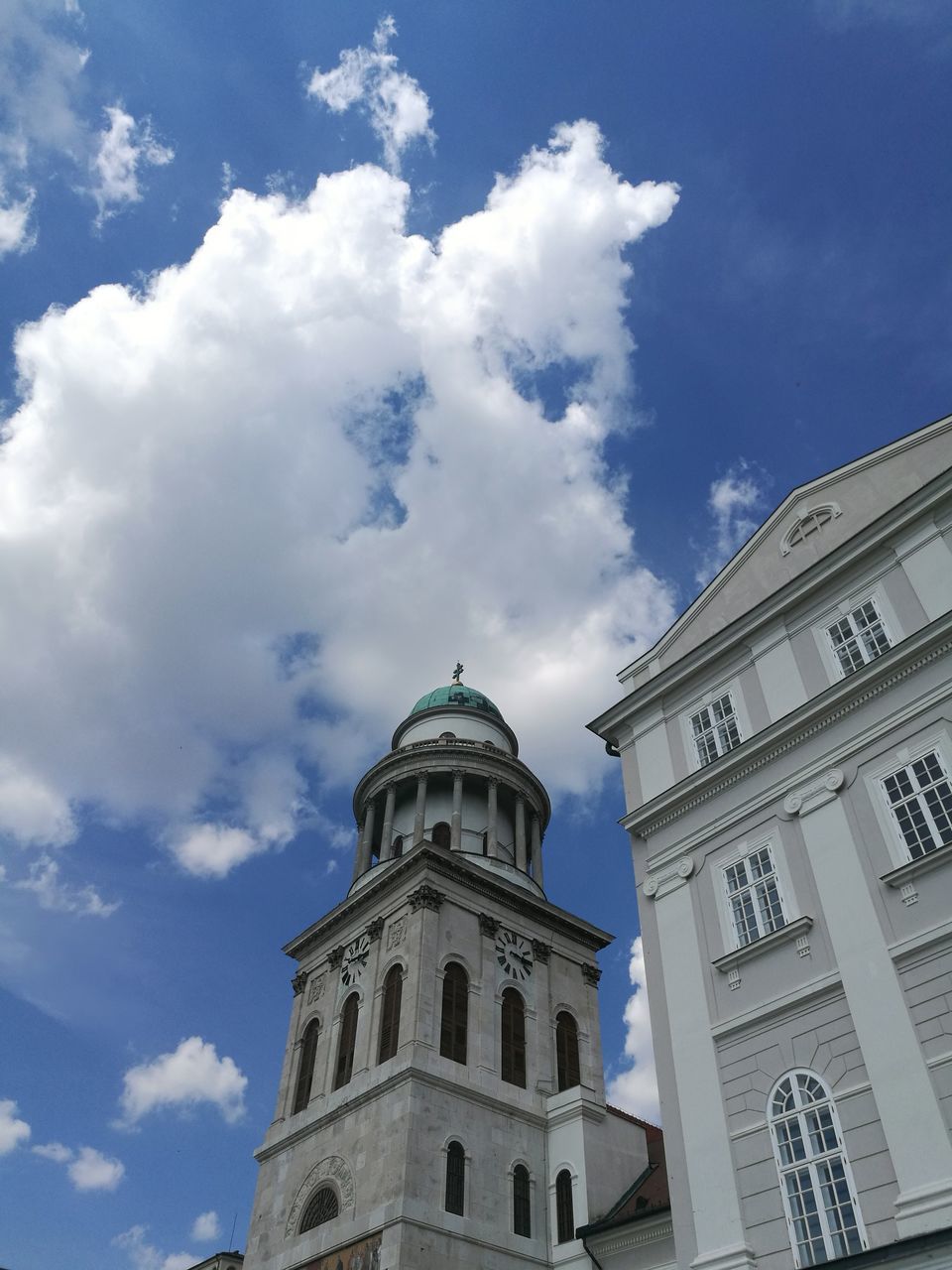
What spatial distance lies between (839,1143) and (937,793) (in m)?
5.80

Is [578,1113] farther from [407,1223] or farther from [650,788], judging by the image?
[650,788]

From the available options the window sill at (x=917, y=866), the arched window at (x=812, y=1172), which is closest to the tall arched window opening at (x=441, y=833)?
the arched window at (x=812, y=1172)

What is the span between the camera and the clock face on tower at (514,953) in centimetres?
3594

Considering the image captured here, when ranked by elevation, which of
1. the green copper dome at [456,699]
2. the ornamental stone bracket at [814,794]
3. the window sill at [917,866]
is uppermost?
the green copper dome at [456,699]

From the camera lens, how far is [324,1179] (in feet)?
101

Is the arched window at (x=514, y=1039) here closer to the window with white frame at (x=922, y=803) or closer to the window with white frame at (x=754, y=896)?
the window with white frame at (x=754, y=896)

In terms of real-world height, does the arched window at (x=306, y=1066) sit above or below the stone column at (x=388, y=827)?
below

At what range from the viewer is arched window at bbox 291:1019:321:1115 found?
114 feet

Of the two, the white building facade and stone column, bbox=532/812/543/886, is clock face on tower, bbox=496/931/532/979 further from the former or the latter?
the white building facade

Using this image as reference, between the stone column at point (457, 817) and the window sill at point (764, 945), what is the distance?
68.7 feet

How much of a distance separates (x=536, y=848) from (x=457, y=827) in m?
4.49

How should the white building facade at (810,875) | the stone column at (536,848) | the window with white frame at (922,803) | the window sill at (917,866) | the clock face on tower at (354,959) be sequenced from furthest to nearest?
the stone column at (536,848)
the clock face on tower at (354,959)
the window with white frame at (922,803)
the window sill at (917,866)
the white building facade at (810,875)

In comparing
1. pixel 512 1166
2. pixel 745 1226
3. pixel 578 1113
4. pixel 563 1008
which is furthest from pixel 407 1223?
pixel 745 1226

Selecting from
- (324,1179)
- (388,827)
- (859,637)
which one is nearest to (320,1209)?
(324,1179)
